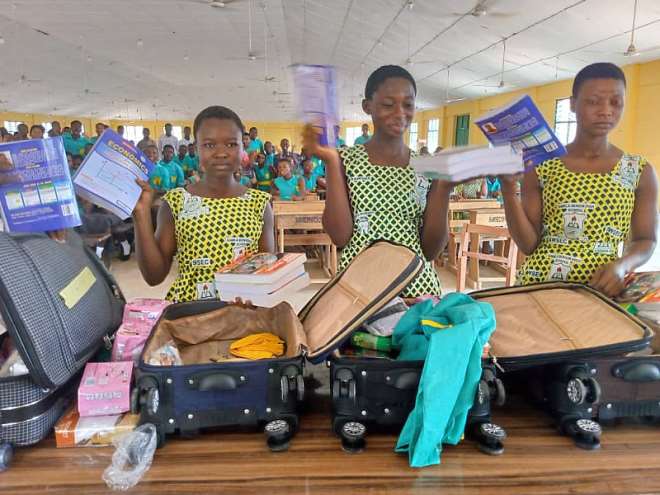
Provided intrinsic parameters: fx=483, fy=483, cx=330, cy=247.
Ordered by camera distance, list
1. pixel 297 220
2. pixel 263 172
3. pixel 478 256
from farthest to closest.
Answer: pixel 263 172, pixel 297 220, pixel 478 256

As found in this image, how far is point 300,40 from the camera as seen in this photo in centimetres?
1235

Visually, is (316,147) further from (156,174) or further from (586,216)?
(586,216)

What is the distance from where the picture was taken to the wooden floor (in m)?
0.80

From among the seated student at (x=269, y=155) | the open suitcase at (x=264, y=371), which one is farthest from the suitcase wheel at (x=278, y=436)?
the seated student at (x=269, y=155)

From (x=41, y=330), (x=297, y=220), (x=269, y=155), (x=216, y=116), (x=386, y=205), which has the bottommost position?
(x=297, y=220)

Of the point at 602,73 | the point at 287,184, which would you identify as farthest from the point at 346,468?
the point at 287,184

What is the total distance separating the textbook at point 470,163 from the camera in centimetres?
102

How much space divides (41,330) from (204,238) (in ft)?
2.02

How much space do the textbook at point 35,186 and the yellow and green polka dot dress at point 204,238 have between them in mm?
366

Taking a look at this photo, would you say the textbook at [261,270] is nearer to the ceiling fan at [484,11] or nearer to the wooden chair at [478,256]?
the wooden chair at [478,256]

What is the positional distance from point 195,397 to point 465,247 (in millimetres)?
4107

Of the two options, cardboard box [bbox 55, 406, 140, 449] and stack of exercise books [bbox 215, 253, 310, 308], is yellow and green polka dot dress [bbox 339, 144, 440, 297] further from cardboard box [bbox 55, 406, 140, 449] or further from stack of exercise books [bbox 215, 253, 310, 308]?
cardboard box [bbox 55, 406, 140, 449]

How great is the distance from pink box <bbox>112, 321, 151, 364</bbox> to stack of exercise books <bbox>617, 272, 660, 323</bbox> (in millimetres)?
1148

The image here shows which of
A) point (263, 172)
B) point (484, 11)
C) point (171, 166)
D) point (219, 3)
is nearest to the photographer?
point (219, 3)
